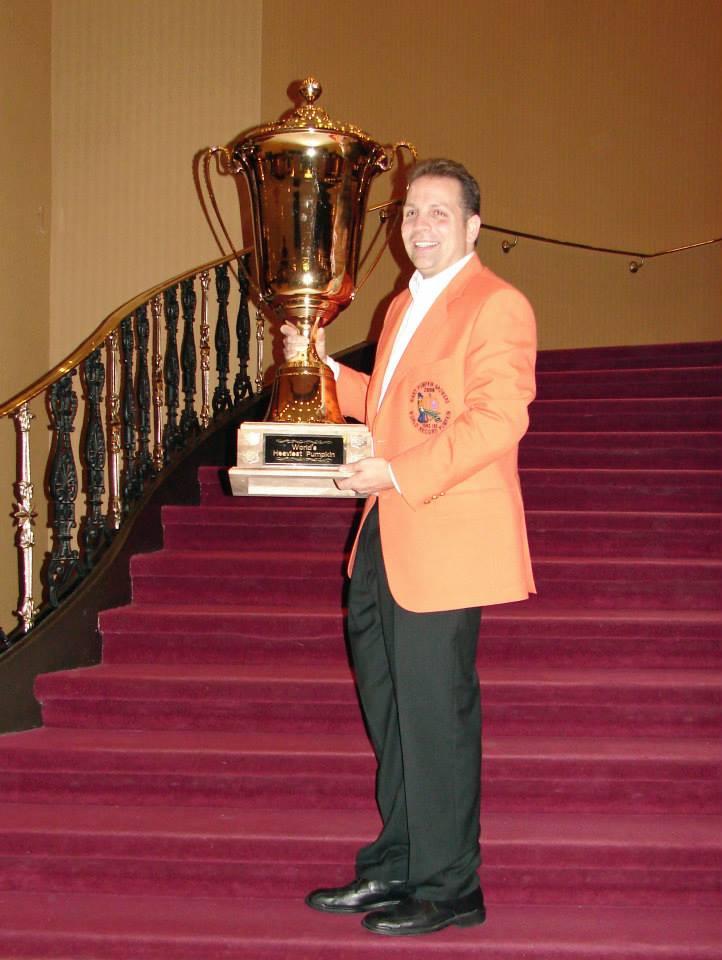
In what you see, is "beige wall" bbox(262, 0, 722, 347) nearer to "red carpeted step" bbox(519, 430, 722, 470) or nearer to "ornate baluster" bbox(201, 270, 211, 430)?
"ornate baluster" bbox(201, 270, 211, 430)

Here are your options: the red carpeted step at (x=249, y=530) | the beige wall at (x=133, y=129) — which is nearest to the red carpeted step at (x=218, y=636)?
the red carpeted step at (x=249, y=530)

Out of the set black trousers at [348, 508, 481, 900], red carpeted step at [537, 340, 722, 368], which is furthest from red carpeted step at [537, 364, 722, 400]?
black trousers at [348, 508, 481, 900]

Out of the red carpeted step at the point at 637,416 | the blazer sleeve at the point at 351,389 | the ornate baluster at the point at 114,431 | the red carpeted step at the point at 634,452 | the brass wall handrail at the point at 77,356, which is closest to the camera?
the blazer sleeve at the point at 351,389

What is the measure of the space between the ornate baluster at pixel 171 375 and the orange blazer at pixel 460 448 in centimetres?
222

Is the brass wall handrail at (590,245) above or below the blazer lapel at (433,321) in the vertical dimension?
above

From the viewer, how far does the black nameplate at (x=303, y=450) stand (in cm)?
186

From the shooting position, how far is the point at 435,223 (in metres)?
1.79

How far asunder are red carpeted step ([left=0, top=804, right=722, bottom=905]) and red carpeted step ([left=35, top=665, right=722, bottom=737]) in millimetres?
374

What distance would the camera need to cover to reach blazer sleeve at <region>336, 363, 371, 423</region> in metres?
2.18

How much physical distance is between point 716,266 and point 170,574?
5.01 metres

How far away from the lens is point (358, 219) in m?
2.10

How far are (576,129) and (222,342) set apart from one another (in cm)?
353

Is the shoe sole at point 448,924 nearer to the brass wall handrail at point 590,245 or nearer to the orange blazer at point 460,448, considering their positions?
the orange blazer at point 460,448

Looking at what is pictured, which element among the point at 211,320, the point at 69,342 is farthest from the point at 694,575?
the point at 69,342
